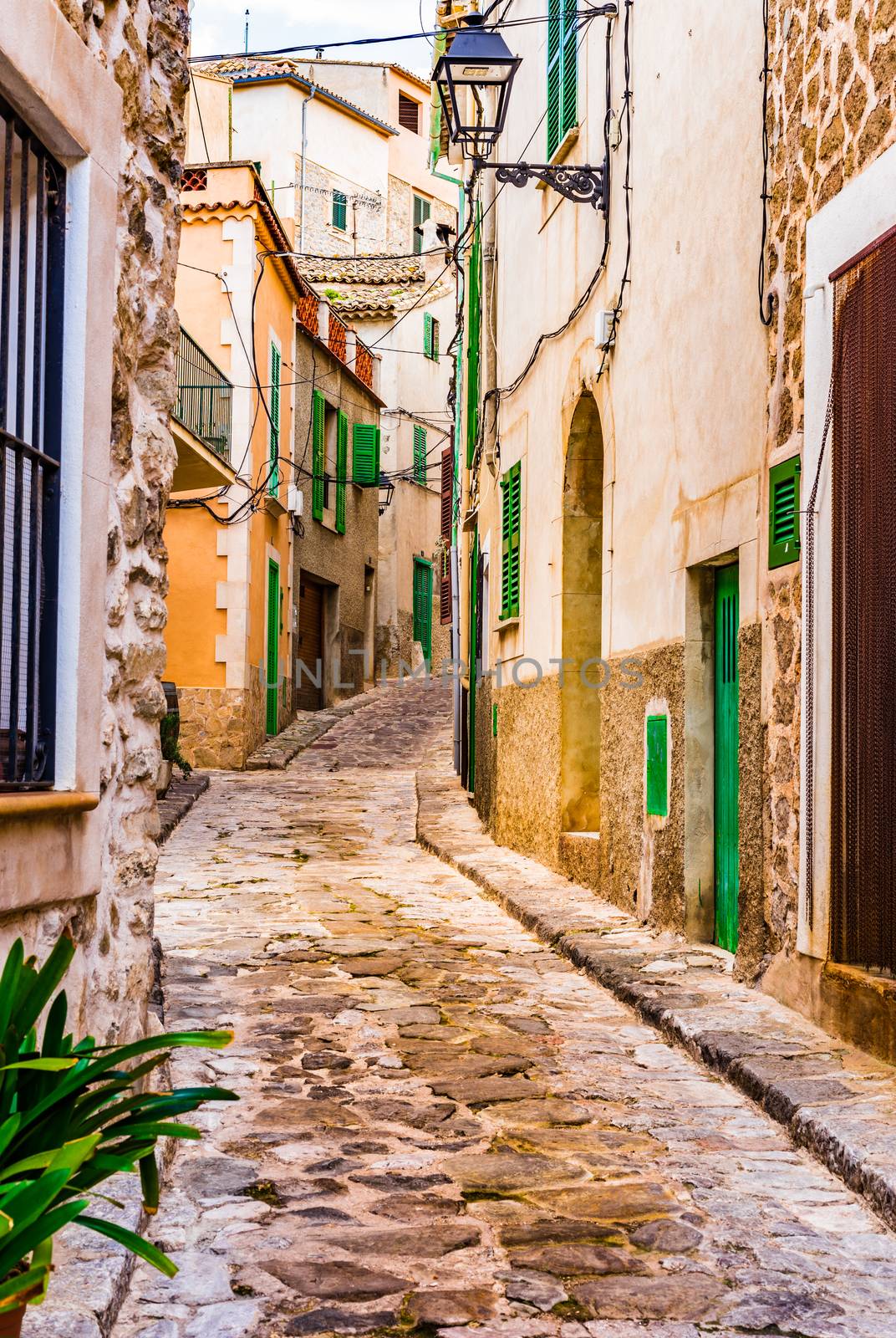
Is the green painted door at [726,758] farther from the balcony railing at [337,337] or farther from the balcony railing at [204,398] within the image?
the balcony railing at [337,337]

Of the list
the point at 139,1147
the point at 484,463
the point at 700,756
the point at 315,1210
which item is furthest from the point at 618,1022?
the point at 484,463

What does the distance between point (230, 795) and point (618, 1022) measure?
11333 mm

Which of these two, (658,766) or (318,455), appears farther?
(318,455)

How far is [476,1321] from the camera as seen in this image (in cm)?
296

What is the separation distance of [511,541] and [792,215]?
24.1ft

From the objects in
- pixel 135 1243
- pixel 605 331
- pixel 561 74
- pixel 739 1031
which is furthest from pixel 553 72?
pixel 135 1243

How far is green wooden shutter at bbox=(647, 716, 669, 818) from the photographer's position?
7.71 meters

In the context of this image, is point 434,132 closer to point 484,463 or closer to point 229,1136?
point 484,463

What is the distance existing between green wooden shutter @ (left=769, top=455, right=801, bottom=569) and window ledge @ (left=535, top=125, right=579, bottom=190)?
5111 millimetres

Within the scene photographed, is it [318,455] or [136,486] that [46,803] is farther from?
[318,455]

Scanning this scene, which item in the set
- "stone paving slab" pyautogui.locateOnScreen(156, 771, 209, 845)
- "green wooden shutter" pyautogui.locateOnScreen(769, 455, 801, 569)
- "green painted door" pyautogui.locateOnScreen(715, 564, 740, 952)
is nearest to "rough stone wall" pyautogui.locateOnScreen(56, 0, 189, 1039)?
"green wooden shutter" pyautogui.locateOnScreen(769, 455, 801, 569)

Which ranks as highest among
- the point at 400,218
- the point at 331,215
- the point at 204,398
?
the point at 400,218

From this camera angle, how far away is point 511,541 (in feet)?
43.1

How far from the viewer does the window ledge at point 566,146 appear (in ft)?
33.9
